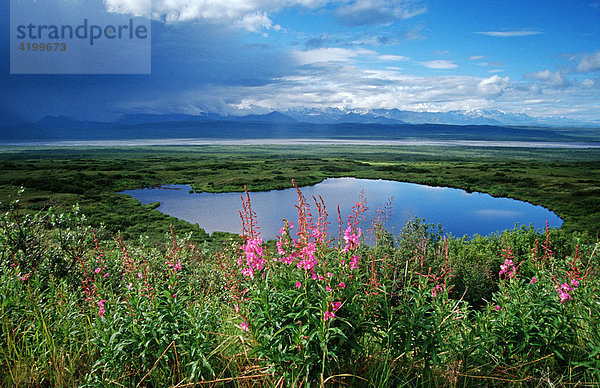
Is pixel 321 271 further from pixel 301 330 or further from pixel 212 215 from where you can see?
pixel 212 215

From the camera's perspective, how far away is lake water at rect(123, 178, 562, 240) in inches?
1110

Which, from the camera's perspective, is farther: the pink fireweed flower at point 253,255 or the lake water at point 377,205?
the lake water at point 377,205

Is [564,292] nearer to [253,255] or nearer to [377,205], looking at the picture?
[253,255]

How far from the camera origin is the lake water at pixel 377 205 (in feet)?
92.5

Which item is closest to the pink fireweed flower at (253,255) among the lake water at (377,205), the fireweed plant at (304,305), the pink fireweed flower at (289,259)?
the fireweed plant at (304,305)

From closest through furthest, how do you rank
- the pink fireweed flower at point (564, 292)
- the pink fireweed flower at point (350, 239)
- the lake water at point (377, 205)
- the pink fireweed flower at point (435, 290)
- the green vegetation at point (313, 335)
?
the green vegetation at point (313, 335), the pink fireweed flower at point (350, 239), the pink fireweed flower at point (564, 292), the pink fireweed flower at point (435, 290), the lake water at point (377, 205)

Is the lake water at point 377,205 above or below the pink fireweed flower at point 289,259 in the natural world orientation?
below

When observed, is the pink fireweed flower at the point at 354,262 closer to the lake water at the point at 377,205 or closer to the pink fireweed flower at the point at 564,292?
the pink fireweed flower at the point at 564,292

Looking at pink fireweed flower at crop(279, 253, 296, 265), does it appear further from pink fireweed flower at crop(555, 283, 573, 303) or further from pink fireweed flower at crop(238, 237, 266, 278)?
pink fireweed flower at crop(555, 283, 573, 303)

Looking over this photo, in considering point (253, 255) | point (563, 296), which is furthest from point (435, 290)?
point (253, 255)

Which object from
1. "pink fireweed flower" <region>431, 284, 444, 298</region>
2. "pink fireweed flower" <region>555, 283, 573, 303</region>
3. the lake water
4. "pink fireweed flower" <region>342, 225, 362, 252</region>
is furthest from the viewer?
the lake water

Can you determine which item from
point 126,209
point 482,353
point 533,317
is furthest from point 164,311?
point 126,209

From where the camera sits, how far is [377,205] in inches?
868

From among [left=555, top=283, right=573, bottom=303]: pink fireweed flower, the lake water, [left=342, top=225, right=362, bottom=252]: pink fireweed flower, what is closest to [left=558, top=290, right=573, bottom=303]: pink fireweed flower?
[left=555, top=283, right=573, bottom=303]: pink fireweed flower
